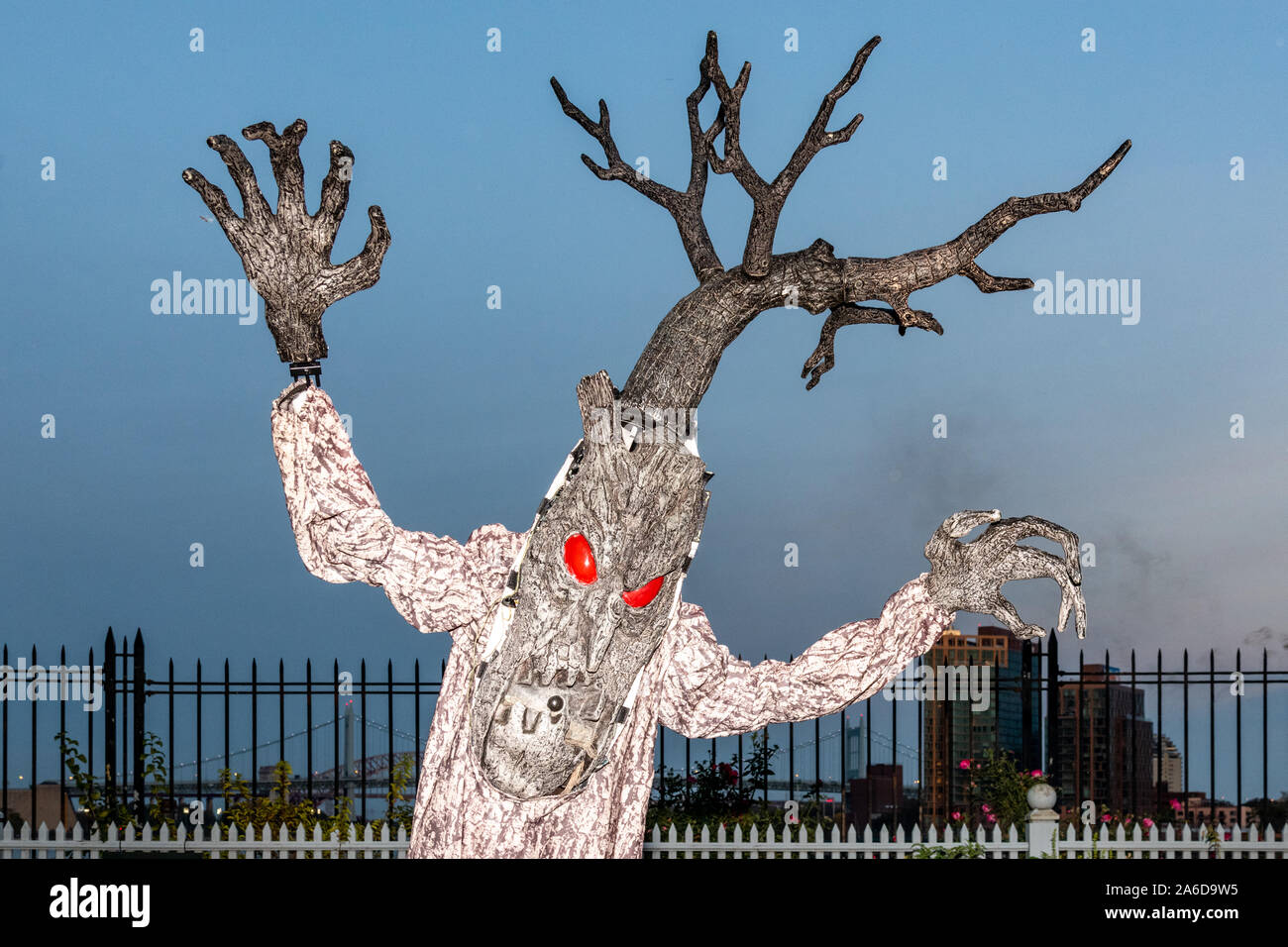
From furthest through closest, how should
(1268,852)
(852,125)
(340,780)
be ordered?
(340,780) → (1268,852) → (852,125)

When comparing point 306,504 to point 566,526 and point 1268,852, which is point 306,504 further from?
point 1268,852

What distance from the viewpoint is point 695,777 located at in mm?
10734

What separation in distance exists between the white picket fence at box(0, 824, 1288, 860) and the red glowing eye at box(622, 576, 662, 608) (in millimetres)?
5452

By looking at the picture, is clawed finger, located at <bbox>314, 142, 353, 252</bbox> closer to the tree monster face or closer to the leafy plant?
the tree monster face

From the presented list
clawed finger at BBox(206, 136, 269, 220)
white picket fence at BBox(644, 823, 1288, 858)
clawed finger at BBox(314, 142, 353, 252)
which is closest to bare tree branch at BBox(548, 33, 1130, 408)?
clawed finger at BBox(314, 142, 353, 252)

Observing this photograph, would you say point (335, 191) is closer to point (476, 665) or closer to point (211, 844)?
point (476, 665)

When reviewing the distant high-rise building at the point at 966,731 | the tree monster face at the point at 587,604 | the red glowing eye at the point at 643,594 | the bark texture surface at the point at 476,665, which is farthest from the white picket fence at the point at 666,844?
the red glowing eye at the point at 643,594

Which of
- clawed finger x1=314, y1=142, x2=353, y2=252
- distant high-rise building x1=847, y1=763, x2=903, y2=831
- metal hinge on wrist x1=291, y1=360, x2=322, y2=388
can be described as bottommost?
distant high-rise building x1=847, y1=763, x2=903, y2=831

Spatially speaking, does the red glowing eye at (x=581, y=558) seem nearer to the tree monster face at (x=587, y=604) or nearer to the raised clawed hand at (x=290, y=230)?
the tree monster face at (x=587, y=604)

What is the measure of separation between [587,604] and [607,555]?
150mm

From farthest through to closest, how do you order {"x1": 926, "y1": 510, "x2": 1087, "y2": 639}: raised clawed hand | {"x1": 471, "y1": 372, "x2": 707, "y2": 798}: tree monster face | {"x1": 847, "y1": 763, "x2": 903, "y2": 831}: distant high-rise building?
{"x1": 847, "y1": 763, "x2": 903, "y2": 831}: distant high-rise building
{"x1": 926, "y1": 510, "x2": 1087, "y2": 639}: raised clawed hand
{"x1": 471, "y1": 372, "x2": 707, "y2": 798}: tree monster face

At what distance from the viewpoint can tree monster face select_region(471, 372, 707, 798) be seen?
342 cm
